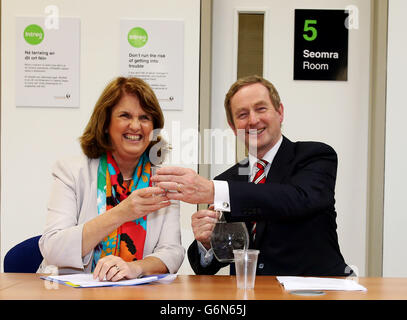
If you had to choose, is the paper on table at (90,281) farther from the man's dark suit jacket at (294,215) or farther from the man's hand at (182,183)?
the man's dark suit jacket at (294,215)

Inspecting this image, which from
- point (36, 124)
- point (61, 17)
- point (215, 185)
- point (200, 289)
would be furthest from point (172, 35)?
point (200, 289)

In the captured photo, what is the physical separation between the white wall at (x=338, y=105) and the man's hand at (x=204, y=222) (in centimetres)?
152

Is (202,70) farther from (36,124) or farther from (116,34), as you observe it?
(36,124)

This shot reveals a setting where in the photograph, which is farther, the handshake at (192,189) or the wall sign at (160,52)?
the wall sign at (160,52)

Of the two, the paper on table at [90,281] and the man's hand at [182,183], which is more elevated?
the man's hand at [182,183]

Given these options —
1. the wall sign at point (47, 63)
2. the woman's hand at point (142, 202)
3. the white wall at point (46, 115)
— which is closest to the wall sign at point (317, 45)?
the white wall at point (46, 115)

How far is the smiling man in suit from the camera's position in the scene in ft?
5.65

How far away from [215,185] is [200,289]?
0.44 meters

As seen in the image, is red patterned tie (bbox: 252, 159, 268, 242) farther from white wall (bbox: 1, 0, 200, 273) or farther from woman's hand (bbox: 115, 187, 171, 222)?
white wall (bbox: 1, 0, 200, 273)

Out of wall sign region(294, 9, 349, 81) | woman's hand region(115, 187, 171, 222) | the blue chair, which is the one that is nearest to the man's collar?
woman's hand region(115, 187, 171, 222)

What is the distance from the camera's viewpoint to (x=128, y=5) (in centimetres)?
317

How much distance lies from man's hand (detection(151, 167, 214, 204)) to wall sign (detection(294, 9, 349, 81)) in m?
1.78

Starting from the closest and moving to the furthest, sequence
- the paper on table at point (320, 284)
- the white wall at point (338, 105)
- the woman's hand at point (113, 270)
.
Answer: the paper on table at point (320, 284), the woman's hand at point (113, 270), the white wall at point (338, 105)

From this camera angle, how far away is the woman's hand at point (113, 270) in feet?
4.93
